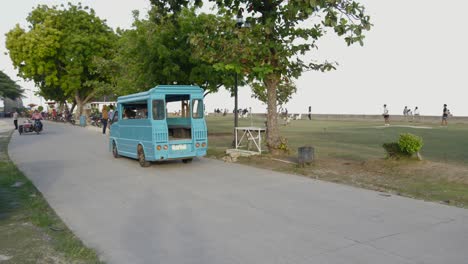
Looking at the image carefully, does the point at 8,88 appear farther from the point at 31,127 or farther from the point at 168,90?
the point at 168,90

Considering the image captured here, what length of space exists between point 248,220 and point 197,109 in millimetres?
6952

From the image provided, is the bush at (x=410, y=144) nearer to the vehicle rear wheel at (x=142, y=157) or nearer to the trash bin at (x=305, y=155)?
the trash bin at (x=305, y=155)

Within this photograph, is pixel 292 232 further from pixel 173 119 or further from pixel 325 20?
pixel 173 119

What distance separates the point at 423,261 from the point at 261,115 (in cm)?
5277

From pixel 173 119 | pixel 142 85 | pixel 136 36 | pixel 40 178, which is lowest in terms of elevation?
pixel 40 178

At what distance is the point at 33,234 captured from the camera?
5824 millimetres

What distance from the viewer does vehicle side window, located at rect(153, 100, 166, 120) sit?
1208 cm

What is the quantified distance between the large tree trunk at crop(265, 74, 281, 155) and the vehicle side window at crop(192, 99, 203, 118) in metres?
2.44

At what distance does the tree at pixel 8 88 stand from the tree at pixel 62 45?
27343 mm

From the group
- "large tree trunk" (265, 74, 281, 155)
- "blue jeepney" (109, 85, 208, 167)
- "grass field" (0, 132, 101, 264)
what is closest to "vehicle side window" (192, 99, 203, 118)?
"blue jeepney" (109, 85, 208, 167)

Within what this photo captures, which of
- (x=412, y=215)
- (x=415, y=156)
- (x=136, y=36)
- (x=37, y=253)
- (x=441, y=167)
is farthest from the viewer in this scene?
(x=136, y=36)

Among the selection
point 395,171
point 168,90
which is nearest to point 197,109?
point 168,90

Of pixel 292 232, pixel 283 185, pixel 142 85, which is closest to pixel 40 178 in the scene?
pixel 283 185

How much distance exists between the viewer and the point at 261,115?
188 ft
